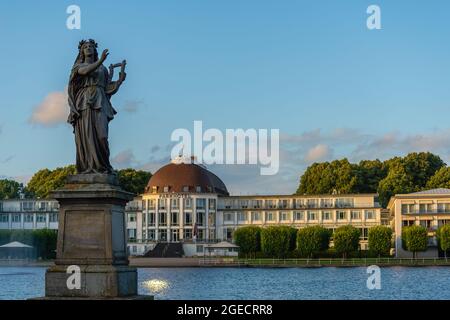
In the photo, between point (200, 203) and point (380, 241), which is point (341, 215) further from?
point (200, 203)

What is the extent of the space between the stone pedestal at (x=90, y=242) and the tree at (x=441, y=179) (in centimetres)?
13909

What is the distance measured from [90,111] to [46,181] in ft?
515

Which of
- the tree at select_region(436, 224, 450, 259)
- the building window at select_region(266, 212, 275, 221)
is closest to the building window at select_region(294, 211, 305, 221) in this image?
the building window at select_region(266, 212, 275, 221)

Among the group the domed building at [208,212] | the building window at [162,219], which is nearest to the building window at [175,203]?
the domed building at [208,212]

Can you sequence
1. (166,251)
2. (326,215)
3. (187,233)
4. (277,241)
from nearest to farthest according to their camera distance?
(277,241)
(166,251)
(326,215)
(187,233)

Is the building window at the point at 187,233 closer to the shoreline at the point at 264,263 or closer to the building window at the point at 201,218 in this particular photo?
the building window at the point at 201,218

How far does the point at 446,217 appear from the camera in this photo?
130750 millimetres

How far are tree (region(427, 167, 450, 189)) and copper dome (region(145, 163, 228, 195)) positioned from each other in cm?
3865

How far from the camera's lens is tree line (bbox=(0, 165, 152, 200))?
16512cm

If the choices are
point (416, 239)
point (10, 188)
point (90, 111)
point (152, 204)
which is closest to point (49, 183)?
point (10, 188)

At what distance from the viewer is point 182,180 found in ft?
492

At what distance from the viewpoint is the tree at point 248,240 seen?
417 ft
